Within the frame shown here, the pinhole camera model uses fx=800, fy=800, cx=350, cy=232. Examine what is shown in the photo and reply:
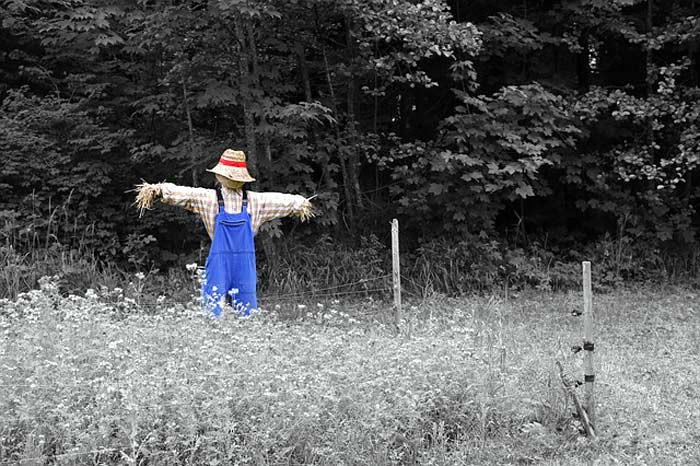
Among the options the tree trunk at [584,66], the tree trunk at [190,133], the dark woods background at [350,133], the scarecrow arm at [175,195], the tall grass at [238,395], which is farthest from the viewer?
the tree trunk at [584,66]

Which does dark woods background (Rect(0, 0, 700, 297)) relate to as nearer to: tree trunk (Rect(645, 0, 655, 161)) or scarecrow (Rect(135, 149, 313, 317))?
tree trunk (Rect(645, 0, 655, 161))

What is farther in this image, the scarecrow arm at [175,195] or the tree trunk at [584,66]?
the tree trunk at [584,66]

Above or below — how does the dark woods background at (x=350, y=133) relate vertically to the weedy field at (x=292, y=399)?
above

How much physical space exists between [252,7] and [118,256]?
4430mm

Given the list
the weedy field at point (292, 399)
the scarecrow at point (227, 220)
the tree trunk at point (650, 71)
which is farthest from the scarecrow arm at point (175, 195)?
the tree trunk at point (650, 71)

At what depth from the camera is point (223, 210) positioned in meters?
6.91

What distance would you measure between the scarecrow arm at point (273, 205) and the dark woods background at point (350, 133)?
2.65 metres

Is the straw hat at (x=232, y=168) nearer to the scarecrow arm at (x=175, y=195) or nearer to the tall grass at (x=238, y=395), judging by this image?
the scarecrow arm at (x=175, y=195)

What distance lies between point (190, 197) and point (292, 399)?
2.85 metres

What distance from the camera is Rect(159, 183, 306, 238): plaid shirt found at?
683 cm

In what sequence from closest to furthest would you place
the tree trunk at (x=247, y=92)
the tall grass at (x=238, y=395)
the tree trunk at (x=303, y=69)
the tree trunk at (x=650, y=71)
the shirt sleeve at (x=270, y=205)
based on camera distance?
the tall grass at (x=238, y=395) < the shirt sleeve at (x=270, y=205) < the tree trunk at (x=247, y=92) < the tree trunk at (x=303, y=69) < the tree trunk at (x=650, y=71)

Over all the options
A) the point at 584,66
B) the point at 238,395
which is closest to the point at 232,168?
the point at 238,395

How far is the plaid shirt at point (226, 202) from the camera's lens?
683cm

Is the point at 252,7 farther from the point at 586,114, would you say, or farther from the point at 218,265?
the point at 586,114
